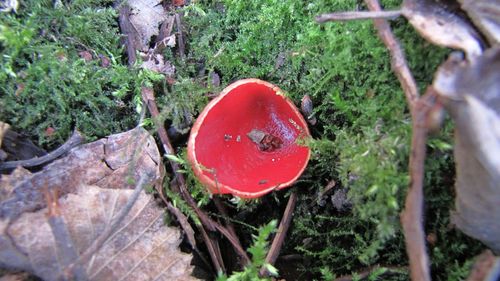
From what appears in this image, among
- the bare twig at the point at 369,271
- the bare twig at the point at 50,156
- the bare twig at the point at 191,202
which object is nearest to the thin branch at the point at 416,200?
the bare twig at the point at 369,271

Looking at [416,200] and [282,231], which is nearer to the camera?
[416,200]

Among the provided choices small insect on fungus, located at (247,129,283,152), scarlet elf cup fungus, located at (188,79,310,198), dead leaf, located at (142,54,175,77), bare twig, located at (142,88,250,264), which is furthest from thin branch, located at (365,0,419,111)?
dead leaf, located at (142,54,175,77)

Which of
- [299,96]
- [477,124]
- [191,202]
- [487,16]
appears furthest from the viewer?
[299,96]

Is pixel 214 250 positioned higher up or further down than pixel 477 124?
further down

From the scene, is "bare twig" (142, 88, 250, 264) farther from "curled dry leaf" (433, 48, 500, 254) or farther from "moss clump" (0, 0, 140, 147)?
"curled dry leaf" (433, 48, 500, 254)

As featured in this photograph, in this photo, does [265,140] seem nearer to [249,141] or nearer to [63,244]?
[249,141]

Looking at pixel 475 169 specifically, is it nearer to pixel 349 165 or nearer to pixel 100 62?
pixel 349 165

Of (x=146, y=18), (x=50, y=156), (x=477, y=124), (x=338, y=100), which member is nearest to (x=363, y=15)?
(x=338, y=100)

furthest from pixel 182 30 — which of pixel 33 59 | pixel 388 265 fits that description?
pixel 388 265
